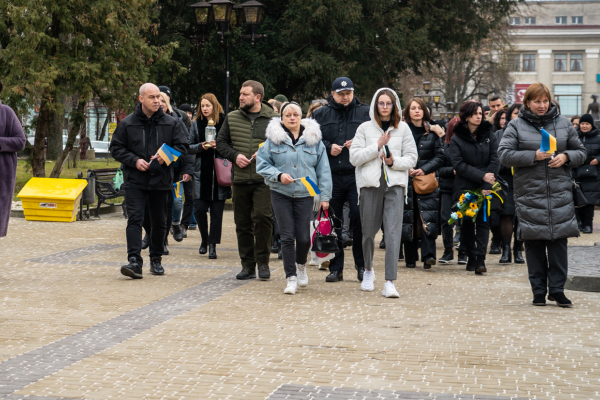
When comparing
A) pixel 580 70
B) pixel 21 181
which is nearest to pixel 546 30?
pixel 580 70

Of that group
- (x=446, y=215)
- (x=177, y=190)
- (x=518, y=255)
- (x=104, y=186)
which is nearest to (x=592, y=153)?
(x=518, y=255)

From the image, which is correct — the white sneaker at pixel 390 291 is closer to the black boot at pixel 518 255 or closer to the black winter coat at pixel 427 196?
the black winter coat at pixel 427 196

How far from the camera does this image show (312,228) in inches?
335

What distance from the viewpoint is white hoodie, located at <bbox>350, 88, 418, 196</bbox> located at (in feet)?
26.7

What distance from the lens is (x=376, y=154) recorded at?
8117 mm

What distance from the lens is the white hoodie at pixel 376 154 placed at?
321 inches

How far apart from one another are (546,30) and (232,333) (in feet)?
327

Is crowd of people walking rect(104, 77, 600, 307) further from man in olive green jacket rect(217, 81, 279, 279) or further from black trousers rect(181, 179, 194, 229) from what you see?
black trousers rect(181, 179, 194, 229)

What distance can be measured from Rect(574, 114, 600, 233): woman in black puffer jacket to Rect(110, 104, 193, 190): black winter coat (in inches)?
367

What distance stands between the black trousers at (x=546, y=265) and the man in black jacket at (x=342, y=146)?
1.89 m

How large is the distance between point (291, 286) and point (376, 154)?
1468 mm

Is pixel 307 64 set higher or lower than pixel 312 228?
higher

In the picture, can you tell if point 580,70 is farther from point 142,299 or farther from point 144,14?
point 142,299

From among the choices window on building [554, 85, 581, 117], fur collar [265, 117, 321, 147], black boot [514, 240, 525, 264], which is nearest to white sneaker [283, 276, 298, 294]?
fur collar [265, 117, 321, 147]
